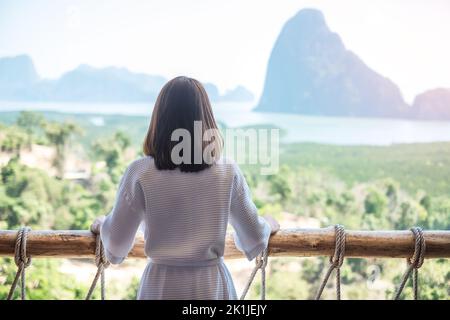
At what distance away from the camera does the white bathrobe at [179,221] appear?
0.81 meters

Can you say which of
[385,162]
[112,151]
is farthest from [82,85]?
[385,162]

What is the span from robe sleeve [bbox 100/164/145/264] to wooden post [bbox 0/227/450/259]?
4.6 inches

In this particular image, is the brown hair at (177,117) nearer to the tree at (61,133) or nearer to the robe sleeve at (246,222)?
the robe sleeve at (246,222)

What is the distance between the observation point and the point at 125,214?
81 cm

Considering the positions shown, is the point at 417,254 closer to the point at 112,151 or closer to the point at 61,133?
the point at 112,151

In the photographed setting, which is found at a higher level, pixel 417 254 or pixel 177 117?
Result: pixel 177 117

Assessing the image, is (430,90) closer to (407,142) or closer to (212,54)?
(407,142)

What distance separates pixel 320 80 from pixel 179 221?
5.65m

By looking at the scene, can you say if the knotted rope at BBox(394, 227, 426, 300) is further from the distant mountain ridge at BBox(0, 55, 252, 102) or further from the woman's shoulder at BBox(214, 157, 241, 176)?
the distant mountain ridge at BBox(0, 55, 252, 102)

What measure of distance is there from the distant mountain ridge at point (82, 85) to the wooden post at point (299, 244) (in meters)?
4.75

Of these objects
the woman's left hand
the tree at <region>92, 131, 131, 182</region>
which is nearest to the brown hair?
the woman's left hand

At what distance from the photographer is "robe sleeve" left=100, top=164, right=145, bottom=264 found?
2.66ft

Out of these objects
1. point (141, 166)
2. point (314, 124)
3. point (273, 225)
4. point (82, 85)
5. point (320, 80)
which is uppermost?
point (320, 80)

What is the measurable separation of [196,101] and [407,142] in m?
5.07
